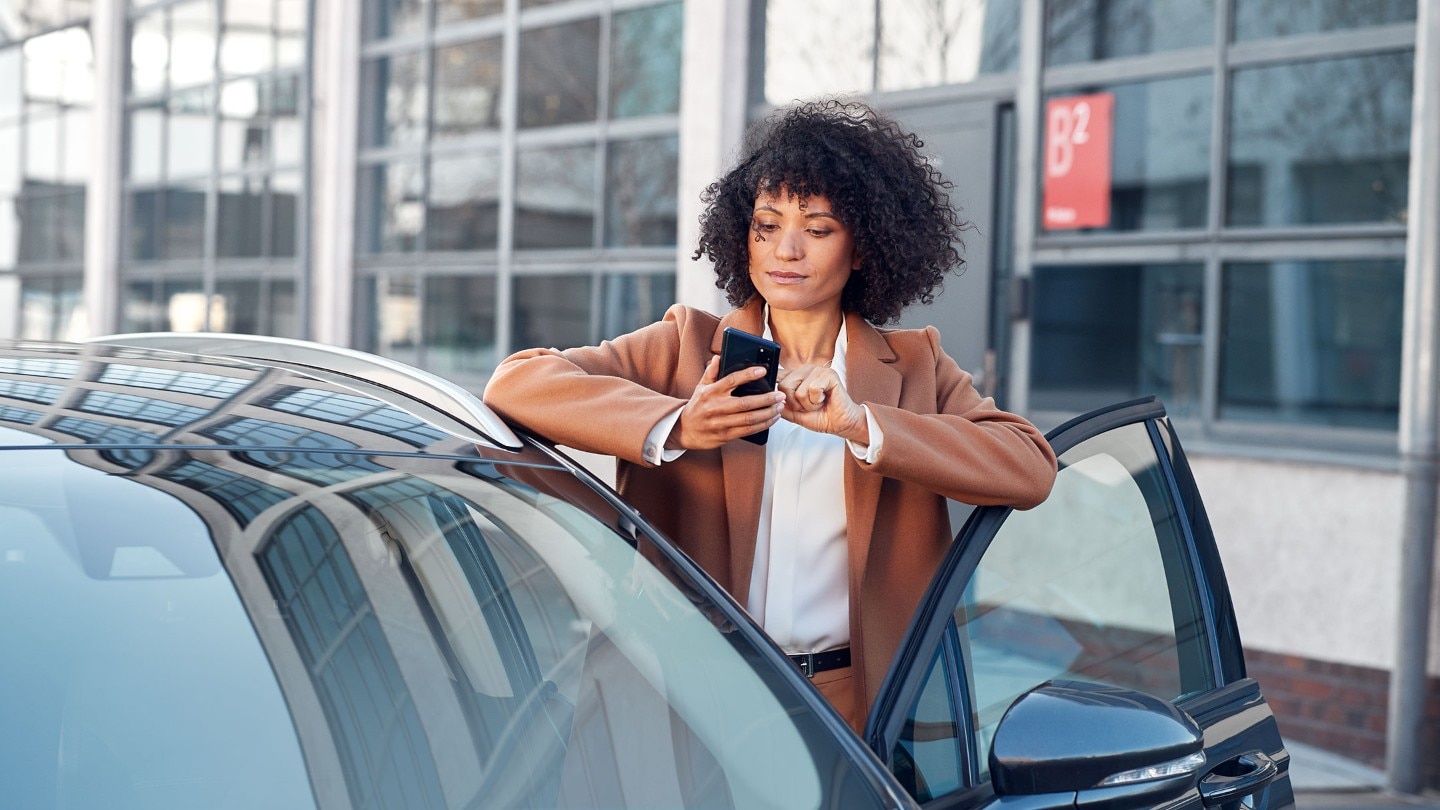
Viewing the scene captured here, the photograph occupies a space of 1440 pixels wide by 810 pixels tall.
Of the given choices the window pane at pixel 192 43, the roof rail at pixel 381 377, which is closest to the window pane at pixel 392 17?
the window pane at pixel 192 43

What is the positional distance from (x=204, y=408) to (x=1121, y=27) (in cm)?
441

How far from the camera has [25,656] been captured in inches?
55.9

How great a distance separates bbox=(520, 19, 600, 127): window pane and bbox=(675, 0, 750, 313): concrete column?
877 mm

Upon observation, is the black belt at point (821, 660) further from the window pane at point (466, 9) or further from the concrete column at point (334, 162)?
the concrete column at point (334, 162)

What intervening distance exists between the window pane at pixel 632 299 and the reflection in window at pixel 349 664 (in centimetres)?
526

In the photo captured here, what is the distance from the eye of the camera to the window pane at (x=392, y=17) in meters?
8.48

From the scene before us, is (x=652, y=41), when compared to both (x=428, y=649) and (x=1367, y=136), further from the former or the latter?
(x=428, y=649)

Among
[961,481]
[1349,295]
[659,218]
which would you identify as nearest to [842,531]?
[961,481]

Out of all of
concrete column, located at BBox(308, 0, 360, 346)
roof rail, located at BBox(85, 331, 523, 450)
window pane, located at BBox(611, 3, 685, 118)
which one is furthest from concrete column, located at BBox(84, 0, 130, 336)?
roof rail, located at BBox(85, 331, 523, 450)

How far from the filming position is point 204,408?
1.68m

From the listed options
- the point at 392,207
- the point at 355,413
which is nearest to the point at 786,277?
the point at 355,413

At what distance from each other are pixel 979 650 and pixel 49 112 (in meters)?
12.9

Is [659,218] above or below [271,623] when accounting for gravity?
above

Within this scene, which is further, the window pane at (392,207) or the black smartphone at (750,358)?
the window pane at (392,207)
